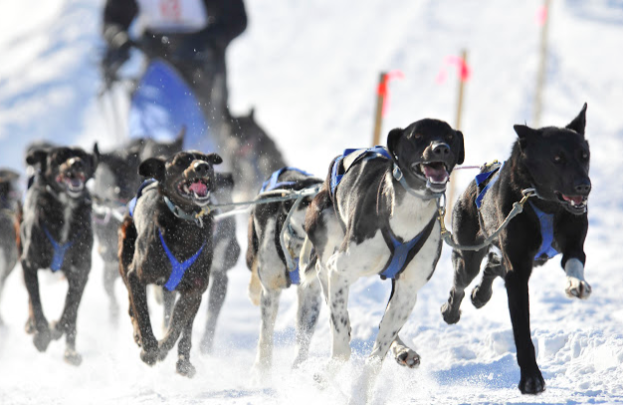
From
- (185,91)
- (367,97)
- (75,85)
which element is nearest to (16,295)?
(185,91)

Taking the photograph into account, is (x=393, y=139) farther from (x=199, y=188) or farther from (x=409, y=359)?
(x=199, y=188)

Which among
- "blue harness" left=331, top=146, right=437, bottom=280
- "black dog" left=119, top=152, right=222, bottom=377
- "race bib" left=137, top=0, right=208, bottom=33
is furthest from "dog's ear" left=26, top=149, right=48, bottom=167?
"race bib" left=137, top=0, right=208, bottom=33

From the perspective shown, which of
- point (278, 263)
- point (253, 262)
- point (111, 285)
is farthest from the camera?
point (111, 285)

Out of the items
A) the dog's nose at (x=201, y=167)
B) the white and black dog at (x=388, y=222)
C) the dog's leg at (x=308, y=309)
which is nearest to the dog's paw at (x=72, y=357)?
the dog's leg at (x=308, y=309)

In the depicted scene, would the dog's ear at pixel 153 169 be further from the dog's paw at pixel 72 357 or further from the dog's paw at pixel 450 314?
the dog's paw at pixel 450 314

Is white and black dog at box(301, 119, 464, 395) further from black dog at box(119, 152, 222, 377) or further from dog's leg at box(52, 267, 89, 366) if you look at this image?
dog's leg at box(52, 267, 89, 366)

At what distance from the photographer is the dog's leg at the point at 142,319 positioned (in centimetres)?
520

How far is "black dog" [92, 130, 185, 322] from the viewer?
7.78 metres

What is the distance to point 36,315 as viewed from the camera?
20.6 feet

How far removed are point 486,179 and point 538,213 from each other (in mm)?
609

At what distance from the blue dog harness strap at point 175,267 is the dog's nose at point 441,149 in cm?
182

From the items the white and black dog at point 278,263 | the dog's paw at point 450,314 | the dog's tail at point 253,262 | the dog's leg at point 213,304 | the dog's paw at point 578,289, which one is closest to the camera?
the dog's paw at point 578,289

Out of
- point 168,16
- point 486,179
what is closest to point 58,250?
point 486,179

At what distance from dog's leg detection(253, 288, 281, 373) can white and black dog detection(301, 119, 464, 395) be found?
0.83 metres
